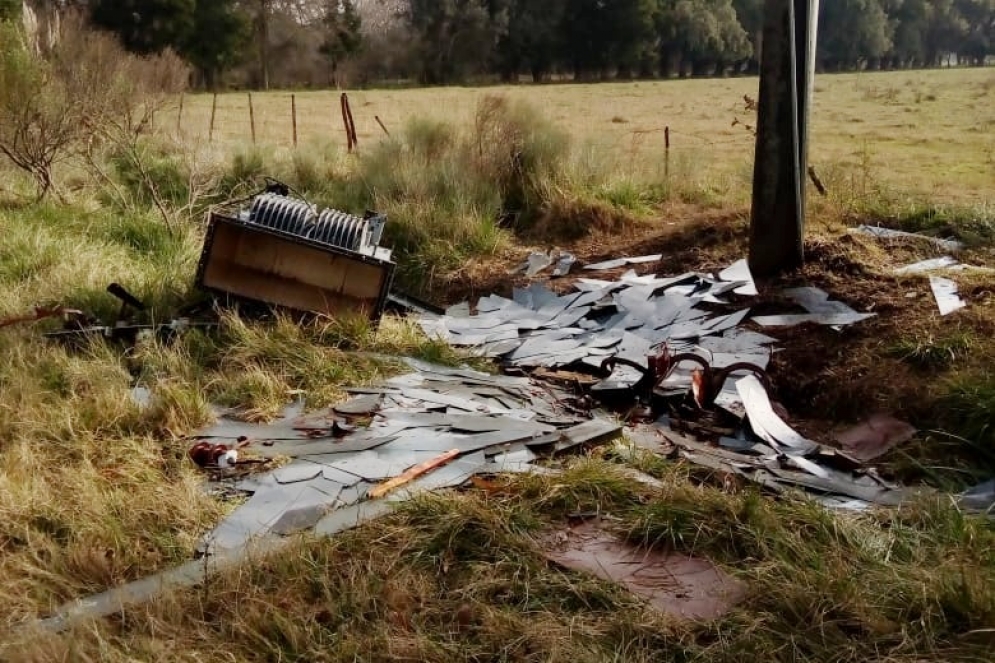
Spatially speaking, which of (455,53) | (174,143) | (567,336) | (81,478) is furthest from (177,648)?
(455,53)

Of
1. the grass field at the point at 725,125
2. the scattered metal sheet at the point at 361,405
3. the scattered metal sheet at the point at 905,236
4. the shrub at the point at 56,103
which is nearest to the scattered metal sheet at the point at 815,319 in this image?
the scattered metal sheet at the point at 905,236

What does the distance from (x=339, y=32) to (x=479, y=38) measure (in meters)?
7.91

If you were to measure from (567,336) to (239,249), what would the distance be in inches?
98.7

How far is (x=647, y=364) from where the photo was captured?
18.5 ft

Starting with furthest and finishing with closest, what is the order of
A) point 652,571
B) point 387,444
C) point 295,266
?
point 295,266
point 387,444
point 652,571

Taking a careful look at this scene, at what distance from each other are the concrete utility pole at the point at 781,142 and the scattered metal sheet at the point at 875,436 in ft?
7.27

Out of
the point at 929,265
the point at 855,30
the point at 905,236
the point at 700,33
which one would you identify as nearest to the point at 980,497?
the point at 929,265

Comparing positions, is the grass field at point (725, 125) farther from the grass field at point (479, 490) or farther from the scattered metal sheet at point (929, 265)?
the scattered metal sheet at point (929, 265)

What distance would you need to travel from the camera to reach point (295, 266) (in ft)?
20.7

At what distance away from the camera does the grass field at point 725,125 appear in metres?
11.6

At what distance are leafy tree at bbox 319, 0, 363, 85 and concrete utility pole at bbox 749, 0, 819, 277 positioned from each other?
45.2 m

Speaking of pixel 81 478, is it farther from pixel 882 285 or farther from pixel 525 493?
pixel 882 285

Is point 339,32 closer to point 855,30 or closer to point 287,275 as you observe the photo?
point 855,30

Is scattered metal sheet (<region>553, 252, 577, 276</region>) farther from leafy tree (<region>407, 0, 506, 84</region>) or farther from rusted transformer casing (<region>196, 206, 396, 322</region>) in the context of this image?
leafy tree (<region>407, 0, 506, 84</region>)
